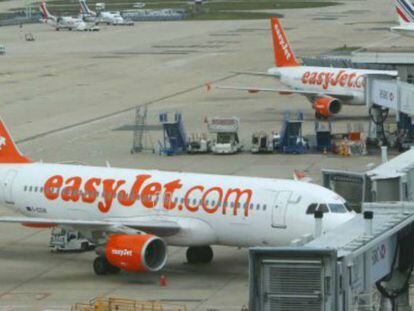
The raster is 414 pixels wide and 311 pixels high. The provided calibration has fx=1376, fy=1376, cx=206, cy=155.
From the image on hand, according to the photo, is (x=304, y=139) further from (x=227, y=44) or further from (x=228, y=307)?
(x=227, y=44)

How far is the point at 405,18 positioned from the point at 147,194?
7938 cm

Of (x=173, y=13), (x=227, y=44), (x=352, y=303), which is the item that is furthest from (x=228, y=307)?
(x=173, y=13)

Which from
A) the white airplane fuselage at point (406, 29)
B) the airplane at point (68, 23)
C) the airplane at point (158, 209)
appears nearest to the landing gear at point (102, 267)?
the airplane at point (158, 209)

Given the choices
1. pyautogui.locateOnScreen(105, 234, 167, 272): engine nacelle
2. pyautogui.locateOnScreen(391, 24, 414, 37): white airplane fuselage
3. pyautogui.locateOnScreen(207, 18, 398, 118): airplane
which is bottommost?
pyautogui.locateOnScreen(105, 234, 167, 272): engine nacelle

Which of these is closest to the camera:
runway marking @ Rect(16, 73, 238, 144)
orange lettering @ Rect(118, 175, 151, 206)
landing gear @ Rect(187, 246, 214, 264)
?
orange lettering @ Rect(118, 175, 151, 206)

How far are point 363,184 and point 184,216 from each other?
6035mm

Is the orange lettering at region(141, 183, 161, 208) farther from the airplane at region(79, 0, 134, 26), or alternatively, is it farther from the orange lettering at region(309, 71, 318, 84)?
the airplane at region(79, 0, 134, 26)

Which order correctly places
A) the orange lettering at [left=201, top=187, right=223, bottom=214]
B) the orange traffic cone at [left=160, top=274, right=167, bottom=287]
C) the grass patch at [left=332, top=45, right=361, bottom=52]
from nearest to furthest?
the orange traffic cone at [left=160, top=274, right=167, bottom=287] → the orange lettering at [left=201, top=187, right=223, bottom=214] → the grass patch at [left=332, top=45, right=361, bottom=52]

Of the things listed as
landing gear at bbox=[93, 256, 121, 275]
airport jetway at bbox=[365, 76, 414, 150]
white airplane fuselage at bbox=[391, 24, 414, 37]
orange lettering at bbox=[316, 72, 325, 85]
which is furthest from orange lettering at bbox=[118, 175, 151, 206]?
white airplane fuselage at bbox=[391, 24, 414, 37]

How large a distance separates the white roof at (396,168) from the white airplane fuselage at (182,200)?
303cm

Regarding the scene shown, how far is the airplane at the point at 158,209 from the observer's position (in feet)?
143

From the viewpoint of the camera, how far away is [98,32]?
174000 mm

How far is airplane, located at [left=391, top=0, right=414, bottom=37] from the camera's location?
12119cm

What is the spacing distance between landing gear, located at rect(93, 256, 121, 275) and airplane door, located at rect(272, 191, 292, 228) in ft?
19.6
